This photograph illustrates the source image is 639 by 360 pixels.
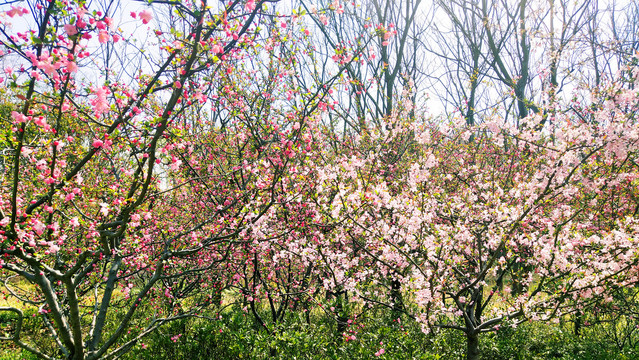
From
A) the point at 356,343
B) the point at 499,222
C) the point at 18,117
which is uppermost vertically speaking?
the point at 499,222

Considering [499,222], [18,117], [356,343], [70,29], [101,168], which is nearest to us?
[70,29]

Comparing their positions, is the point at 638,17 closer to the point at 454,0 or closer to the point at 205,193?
the point at 454,0

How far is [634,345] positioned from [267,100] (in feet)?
28.6

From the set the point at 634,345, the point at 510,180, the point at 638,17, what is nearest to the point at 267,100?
the point at 510,180

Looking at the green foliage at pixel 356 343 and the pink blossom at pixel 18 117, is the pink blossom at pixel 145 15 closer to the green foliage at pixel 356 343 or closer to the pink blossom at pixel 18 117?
the pink blossom at pixel 18 117

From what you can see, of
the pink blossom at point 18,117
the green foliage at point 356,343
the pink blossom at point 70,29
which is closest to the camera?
the pink blossom at point 70,29

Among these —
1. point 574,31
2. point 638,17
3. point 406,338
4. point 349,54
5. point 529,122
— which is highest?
point 638,17

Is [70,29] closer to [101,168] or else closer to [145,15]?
[145,15]

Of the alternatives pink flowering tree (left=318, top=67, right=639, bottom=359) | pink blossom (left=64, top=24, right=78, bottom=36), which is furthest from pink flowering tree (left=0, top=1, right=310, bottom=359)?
pink flowering tree (left=318, top=67, right=639, bottom=359)

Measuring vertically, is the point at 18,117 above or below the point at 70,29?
below

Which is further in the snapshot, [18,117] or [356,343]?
[356,343]

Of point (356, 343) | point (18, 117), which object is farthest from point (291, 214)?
point (18, 117)

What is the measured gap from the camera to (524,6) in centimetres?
1162

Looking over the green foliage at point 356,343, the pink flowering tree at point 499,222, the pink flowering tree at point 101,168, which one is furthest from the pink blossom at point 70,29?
the green foliage at point 356,343
